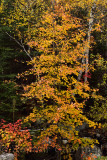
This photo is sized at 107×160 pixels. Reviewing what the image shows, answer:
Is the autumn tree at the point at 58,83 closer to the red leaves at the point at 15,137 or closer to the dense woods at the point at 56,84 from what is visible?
the dense woods at the point at 56,84

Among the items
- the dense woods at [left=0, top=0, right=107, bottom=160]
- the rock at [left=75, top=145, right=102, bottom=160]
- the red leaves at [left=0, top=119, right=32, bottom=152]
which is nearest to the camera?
the red leaves at [left=0, top=119, right=32, bottom=152]

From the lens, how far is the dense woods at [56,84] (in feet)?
25.0

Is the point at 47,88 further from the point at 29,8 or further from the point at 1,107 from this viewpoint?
the point at 29,8

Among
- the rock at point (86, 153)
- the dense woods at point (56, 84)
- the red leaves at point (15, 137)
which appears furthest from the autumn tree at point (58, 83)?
the rock at point (86, 153)

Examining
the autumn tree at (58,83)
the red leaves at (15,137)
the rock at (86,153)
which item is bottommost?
the rock at (86,153)

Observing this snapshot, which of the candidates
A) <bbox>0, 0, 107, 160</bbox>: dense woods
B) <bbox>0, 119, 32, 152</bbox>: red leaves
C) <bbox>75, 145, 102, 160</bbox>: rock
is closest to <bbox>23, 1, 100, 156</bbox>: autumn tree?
<bbox>0, 0, 107, 160</bbox>: dense woods

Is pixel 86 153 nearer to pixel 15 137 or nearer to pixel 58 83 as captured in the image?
pixel 15 137

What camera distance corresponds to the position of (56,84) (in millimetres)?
8211

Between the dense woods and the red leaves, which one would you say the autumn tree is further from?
the red leaves

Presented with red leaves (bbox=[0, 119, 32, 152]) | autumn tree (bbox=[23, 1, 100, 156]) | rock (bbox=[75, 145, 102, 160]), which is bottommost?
rock (bbox=[75, 145, 102, 160])

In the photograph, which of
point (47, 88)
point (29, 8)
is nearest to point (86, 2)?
point (29, 8)

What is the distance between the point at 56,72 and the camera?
7746mm

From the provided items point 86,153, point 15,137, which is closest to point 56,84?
point 15,137

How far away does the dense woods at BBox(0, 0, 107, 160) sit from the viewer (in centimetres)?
761
